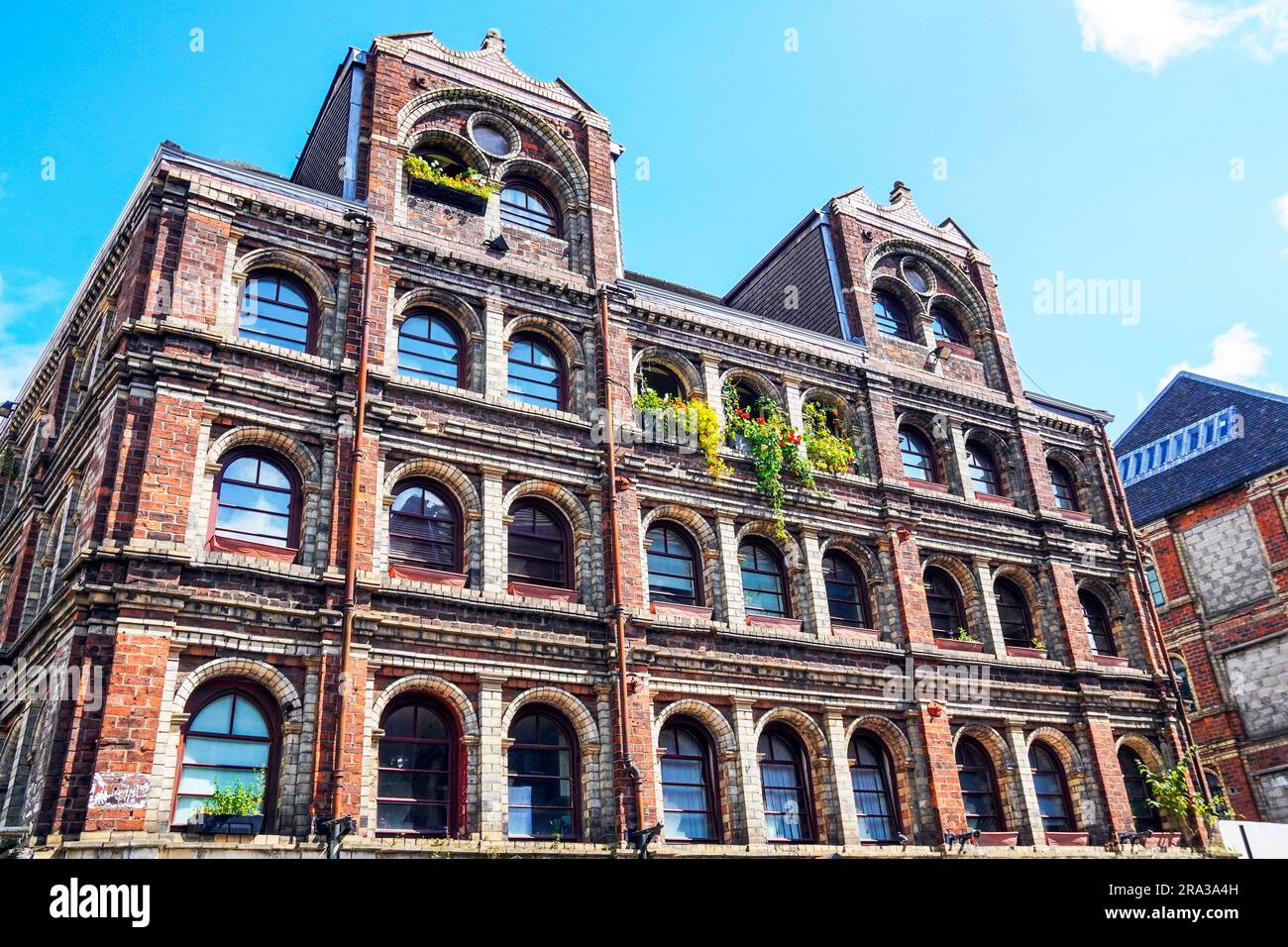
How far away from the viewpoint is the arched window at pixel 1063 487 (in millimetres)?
24938

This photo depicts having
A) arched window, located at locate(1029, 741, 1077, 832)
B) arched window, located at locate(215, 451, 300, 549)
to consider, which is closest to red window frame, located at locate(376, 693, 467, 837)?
arched window, located at locate(215, 451, 300, 549)

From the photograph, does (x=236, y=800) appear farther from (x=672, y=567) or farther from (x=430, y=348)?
(x=672, y=567)

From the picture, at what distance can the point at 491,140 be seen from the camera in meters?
20.0

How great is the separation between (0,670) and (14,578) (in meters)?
1.74

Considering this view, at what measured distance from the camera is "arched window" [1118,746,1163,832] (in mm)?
21000

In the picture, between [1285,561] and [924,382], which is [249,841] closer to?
[924,382]

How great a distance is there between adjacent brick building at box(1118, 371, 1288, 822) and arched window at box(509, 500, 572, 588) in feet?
59.8

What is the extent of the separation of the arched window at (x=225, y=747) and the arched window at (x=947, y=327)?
700 inches

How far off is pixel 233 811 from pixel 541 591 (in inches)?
218

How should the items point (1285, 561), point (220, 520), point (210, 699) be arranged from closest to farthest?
point (210, 699) < point (220, 520) < point (1285, 561)

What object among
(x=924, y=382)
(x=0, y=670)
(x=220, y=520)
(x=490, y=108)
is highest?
(x=490, y=108)

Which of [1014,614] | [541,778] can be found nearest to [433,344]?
[541,778]

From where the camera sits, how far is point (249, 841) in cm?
1247
